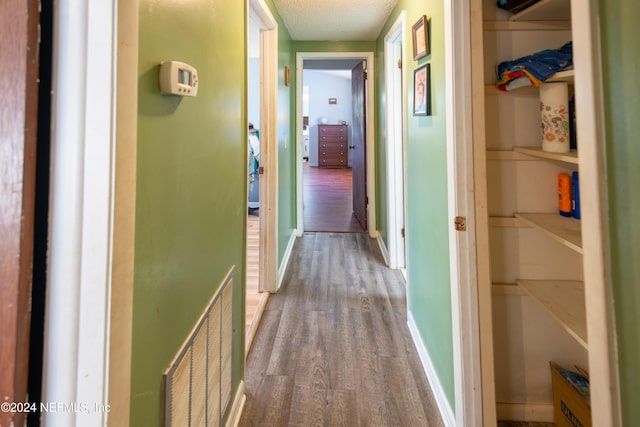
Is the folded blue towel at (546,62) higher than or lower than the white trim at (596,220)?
higher

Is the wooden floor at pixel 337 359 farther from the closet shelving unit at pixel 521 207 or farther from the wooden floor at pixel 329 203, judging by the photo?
the wooden floor at pixel 329 203

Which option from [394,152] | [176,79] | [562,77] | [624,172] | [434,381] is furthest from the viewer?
[394,152]

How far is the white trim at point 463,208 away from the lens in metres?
1.35

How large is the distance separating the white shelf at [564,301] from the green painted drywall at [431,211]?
333 mm

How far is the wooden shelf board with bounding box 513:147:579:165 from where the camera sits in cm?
120

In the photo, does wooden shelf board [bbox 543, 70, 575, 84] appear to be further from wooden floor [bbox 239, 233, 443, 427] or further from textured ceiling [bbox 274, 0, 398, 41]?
textured ceiling [bbox 274, 0, 398, 41]

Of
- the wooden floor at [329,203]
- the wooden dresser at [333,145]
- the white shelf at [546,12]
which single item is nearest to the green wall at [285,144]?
the wooden floor at [329,203]

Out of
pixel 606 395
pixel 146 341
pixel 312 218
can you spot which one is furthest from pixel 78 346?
pixel 312 218

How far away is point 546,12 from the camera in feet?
4.75

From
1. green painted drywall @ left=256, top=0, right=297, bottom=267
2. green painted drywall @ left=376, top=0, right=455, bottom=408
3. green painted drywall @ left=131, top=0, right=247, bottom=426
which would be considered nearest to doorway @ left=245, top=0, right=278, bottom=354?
green painted drywall @ left=256, top=0, right=297, bottom=267

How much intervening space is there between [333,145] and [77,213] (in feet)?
36.8

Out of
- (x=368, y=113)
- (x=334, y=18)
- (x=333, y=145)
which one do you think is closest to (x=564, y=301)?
(x=334, y=18)

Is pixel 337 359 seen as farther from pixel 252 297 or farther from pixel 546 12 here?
pixel 546 12

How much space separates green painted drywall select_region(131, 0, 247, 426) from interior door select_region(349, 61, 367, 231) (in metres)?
3.09
